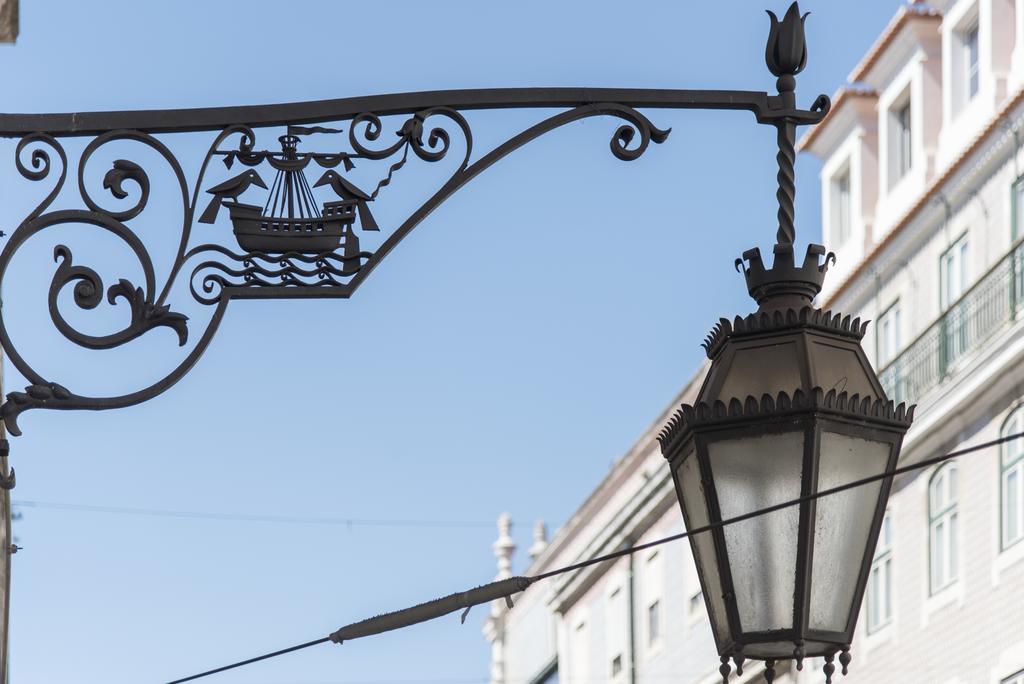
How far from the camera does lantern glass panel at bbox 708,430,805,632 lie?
475 cm

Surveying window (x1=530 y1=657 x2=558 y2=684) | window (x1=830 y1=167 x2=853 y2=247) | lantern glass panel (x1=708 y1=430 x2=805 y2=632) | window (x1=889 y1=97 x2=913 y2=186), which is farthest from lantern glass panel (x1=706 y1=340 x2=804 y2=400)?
window (x1=530 y1=657 x2=558 y2=684)

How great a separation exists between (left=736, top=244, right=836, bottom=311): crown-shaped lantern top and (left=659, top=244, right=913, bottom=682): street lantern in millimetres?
188

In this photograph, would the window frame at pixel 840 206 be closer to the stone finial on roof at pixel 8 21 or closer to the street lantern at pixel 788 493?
→ the stone finial on roof at pixel 8 21

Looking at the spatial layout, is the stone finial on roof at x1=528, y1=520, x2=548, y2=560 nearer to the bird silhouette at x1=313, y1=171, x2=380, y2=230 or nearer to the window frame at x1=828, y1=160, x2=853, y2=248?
the window frame at x1=828, y1=160, x2=853, y2=248

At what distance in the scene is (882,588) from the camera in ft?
96.6

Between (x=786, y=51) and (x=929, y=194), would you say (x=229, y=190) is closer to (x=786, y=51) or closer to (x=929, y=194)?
(x=786, y=51)

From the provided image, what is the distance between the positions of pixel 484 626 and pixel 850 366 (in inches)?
1768

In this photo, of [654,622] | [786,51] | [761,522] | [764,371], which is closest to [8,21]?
[786,51]

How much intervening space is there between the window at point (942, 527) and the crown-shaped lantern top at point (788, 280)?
22376 millimetres

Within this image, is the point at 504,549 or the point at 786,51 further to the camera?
the point at 504,549

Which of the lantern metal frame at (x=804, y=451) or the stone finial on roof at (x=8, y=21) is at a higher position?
the stone finial on roof at (x=8, y=21)

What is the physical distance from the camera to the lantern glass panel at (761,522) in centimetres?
475

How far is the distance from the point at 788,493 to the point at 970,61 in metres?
25.0

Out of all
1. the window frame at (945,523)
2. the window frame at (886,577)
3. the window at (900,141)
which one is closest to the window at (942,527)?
the window frame at (945,523)
